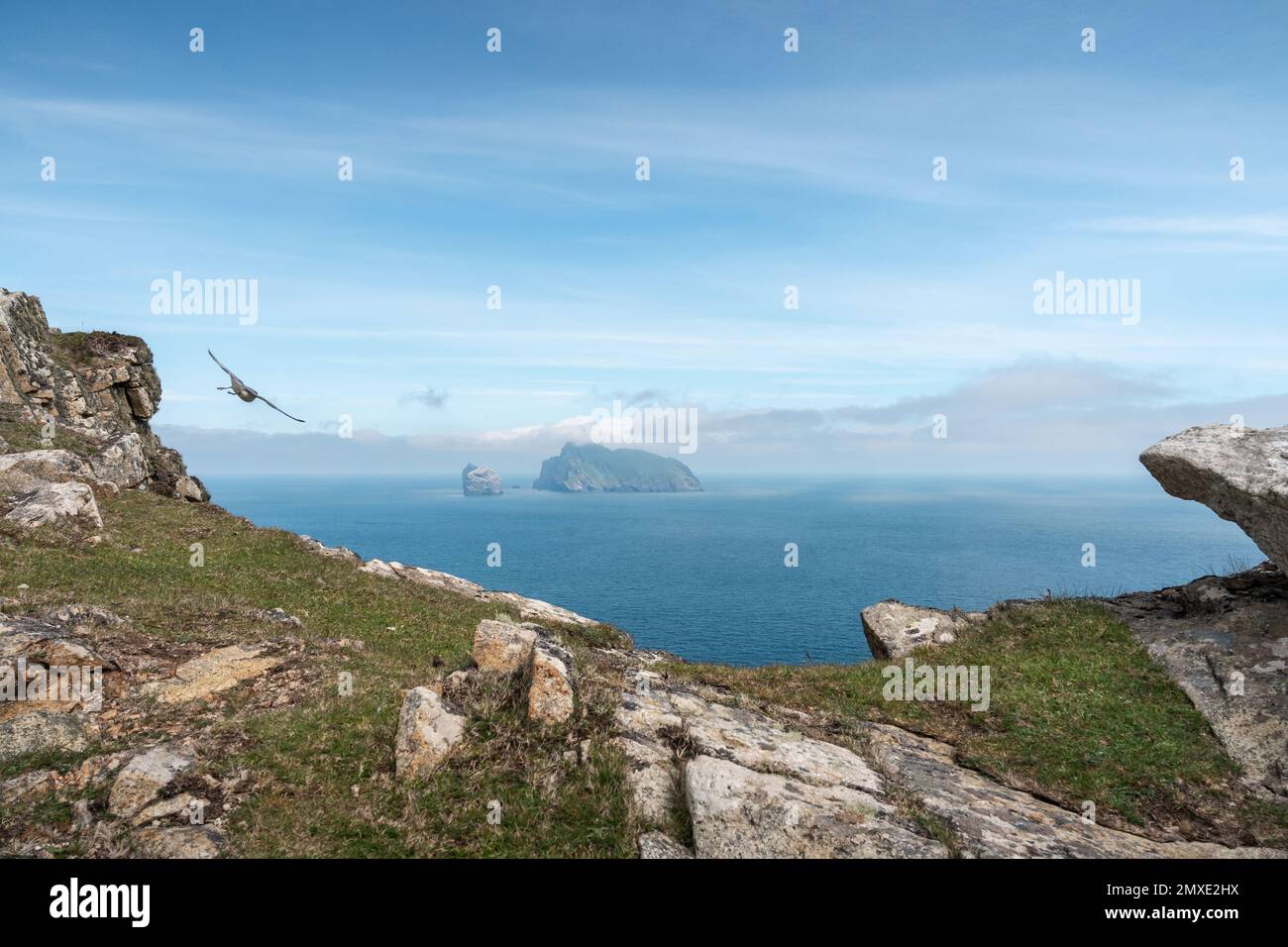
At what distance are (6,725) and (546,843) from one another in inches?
418

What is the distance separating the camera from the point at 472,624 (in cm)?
2767

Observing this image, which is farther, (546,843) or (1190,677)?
(1190,677)

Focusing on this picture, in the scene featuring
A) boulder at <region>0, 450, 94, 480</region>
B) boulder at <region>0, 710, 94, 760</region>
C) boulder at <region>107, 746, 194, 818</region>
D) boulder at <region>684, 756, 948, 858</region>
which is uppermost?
boulder at <region>0, 450, 94, 480</region>

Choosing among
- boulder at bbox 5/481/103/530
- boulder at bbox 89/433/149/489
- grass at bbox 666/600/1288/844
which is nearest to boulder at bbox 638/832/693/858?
grass at bbox 666/600/1288/844

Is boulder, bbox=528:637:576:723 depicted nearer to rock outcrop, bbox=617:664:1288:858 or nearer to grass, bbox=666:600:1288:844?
rock outcrop, bbox=617:664:1288:858

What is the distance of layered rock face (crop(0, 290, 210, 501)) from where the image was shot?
4019 cm

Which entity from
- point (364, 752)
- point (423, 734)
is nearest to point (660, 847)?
point (423, 734)

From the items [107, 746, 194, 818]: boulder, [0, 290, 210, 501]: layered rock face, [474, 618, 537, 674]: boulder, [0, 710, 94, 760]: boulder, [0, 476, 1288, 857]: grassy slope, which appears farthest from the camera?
[0, 290, 210, 501]: layered rock face

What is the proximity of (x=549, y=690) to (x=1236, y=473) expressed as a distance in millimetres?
20400

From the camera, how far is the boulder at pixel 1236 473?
1948cm


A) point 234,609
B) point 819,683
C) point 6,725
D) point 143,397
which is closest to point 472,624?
point 234,609

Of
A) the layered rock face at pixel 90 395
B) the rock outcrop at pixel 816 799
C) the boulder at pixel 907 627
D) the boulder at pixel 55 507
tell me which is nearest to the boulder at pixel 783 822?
the rock outcrop at pixel 816 799

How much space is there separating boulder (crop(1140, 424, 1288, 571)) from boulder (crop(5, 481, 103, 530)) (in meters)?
39.5
